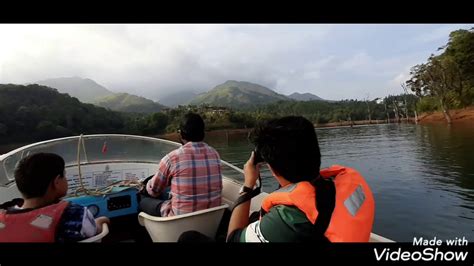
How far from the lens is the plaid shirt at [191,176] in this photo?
2.62 metres

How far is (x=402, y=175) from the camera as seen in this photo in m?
12.3

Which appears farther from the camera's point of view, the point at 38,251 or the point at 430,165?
the point at 430,165

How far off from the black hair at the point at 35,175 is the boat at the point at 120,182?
3.01 feet

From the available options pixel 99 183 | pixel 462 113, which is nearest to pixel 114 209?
pixel 99 183

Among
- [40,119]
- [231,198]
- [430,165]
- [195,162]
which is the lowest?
[430,165]

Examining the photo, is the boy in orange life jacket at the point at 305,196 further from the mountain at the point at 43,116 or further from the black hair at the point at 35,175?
the mountain at the point at 43,116

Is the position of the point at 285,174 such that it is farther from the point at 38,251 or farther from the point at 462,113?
the point at 462,113

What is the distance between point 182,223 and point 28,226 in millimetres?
1044

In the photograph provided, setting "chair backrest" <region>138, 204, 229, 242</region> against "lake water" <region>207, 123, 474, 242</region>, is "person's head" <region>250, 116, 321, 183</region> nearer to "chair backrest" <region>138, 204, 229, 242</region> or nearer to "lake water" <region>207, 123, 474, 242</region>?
"chair backrest" <region>138, 204, 229, 242</region>

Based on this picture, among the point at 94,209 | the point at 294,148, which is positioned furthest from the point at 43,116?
the point at 294,148

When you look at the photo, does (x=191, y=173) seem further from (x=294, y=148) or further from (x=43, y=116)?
(x=43, y=116)

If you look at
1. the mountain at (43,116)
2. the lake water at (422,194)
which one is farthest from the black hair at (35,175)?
the mountain at (43,116)
